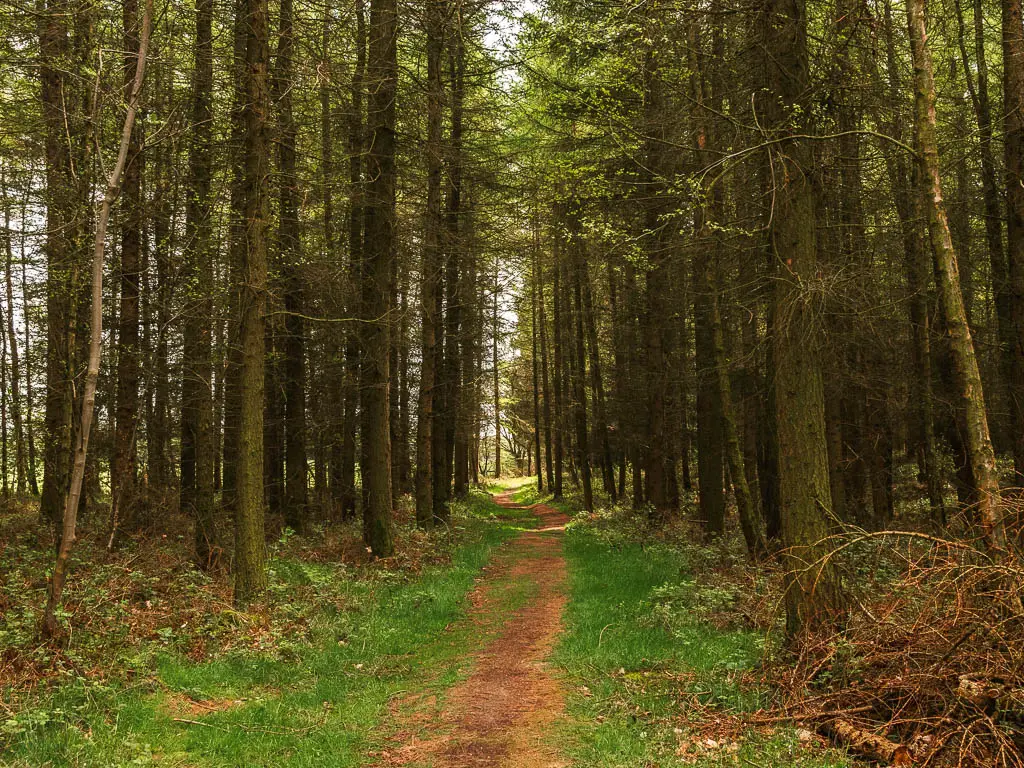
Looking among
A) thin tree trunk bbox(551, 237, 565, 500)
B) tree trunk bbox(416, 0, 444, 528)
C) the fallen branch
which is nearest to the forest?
the fallen branch

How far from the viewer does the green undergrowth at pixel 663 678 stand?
4.95 metres

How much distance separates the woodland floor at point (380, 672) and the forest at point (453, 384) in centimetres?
5

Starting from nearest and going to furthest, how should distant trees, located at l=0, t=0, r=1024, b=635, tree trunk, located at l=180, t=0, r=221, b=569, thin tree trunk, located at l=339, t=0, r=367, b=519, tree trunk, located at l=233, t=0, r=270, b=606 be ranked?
distant trees, located at l=0, t=0, r=1024, b=635 → tree trunk, located at l=233, t=0, r=270, b=606 → tree trunk, located at l=180, t=0, r=221, b=569 → thin tree trunk, located at l=339, t=0, r=367, b=519

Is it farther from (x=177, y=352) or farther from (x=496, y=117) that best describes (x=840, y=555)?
(x=496, y=117)

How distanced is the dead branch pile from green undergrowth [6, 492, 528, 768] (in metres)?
3.70

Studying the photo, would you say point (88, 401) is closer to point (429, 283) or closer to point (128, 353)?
point (128, 353)

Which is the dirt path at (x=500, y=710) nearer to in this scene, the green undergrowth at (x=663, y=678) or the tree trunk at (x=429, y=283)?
the green undergrowth at (x=663, y=678)

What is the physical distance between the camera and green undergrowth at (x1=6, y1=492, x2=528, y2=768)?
502 cm

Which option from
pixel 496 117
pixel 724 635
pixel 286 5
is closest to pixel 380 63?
pixel 286 5

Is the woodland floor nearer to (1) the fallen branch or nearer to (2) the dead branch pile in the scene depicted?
(1) the fallen branch

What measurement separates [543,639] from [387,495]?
5.49 metres

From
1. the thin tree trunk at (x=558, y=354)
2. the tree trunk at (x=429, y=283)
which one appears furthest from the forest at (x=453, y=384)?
the thin tree trunk at (x=558, y=354)

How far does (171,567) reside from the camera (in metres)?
10.2

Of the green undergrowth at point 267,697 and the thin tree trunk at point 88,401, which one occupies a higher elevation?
the thin tree trunk at point 88,401
